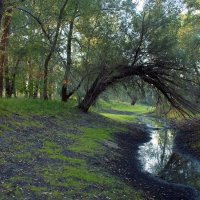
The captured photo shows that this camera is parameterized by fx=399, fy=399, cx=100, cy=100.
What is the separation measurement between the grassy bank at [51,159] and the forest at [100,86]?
0.33ft

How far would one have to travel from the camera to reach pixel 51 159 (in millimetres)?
18906

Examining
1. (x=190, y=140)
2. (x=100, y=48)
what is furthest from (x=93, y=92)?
(x=190, y=140)

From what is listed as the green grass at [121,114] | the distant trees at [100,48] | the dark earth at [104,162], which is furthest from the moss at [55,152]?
the green grass at [121,114]

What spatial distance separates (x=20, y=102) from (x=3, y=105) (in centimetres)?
387

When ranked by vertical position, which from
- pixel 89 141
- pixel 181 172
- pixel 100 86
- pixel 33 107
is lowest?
pixel 181 172

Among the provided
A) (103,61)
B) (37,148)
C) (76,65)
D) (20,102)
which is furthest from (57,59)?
(37,148)

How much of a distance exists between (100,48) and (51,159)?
22.1m

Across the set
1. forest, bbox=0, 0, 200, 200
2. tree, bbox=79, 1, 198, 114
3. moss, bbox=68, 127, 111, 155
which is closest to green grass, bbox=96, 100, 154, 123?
forest, bbox=0, 0, 200, 200

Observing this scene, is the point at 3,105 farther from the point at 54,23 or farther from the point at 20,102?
the point at 54,23

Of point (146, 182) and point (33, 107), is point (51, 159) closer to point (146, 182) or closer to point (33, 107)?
point (146, 182)

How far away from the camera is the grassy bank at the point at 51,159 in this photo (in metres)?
14.8

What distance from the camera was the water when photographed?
22.9m

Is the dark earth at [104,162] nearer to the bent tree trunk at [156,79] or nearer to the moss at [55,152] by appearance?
the moss at [55,152]

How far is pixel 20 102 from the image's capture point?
111 feet
